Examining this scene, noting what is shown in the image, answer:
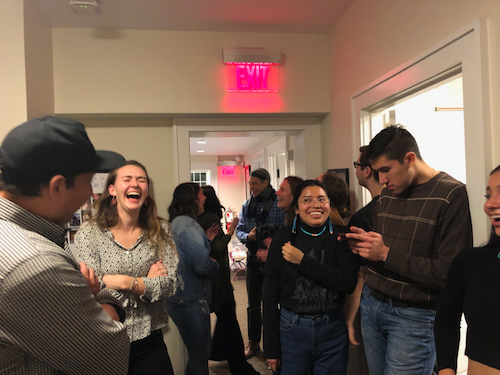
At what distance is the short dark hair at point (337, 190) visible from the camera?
7.14 feet

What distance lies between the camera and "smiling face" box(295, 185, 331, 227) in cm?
152

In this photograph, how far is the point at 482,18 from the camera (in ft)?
3.87

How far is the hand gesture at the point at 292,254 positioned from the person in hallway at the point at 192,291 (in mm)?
658

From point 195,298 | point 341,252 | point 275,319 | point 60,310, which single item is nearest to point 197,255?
point 195,298

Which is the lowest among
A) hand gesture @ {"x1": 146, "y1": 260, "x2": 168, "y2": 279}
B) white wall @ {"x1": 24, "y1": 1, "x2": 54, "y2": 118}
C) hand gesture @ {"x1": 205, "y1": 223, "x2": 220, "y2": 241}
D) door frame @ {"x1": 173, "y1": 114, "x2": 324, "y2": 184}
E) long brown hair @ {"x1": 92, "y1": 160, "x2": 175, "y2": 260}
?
hand gesture @ {"x1": 146, "y1": 260, "x2": 168, "y2": 279}

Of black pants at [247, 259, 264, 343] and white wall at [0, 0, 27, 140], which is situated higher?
white wall at [0, 0, 27, 140]

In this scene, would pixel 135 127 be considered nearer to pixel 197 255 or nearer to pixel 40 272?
pixel 197 255

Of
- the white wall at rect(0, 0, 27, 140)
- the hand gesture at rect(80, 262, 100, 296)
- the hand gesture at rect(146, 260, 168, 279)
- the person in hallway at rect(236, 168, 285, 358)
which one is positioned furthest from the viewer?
the person in hallway at rect(236, 168, 285, 358)

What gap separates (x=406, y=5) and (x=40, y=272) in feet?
6.26

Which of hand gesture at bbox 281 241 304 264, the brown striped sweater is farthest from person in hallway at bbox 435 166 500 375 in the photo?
hand gesture at bbox 281 241 304 264

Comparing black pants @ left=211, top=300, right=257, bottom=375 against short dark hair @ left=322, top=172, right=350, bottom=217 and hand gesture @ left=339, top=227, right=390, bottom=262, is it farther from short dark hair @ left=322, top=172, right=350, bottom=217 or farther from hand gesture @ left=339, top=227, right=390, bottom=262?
hand gesture @ left=339, top=227, right=390, bottom=262

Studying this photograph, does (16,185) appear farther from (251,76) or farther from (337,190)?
(251,76)

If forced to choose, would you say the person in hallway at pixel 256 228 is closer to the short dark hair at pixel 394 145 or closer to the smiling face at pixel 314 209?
the smiling face at pixel 314 209

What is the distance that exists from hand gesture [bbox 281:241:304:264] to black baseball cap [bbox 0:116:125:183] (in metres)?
0.98
